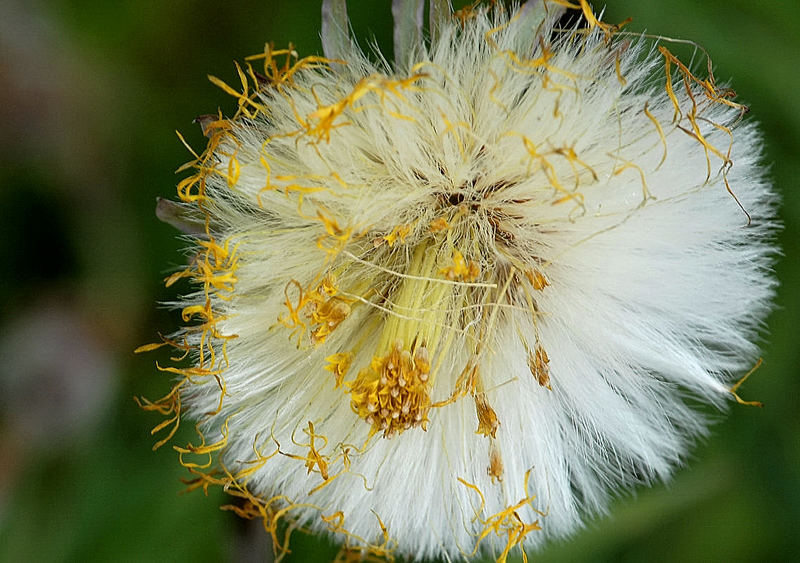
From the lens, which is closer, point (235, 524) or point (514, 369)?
point (514, 369)

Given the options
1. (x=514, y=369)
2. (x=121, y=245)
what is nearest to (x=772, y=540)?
(x=514, y=369)

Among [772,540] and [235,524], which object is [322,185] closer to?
[235,524]

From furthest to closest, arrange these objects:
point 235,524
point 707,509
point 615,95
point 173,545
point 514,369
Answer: point 707,509, point 173,545, point 235,524, point 514,369, point 615,95

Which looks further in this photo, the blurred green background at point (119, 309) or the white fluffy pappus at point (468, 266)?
the blurred green background at point (119, 309)

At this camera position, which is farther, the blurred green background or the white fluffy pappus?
the blurred green background
